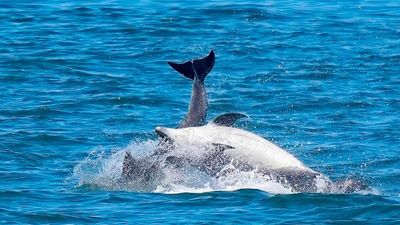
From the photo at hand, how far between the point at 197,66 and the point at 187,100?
7.33m

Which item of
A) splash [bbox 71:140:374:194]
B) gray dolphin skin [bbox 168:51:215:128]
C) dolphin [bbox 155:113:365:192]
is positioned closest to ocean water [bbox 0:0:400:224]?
splash [bbox 71:140:374:194]

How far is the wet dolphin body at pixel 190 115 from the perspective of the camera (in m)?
15.8

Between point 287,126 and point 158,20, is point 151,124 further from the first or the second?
point 158,20

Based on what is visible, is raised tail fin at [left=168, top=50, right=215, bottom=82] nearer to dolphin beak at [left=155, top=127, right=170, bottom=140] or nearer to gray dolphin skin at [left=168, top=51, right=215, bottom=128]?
gray dolphin skin at [left=168, top=51, right=215, bottom=128]

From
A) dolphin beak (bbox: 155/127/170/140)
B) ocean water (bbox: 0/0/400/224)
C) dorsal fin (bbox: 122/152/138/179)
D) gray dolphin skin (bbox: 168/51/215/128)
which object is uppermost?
gray dolphin skin (bbox: 168/51/215/128)

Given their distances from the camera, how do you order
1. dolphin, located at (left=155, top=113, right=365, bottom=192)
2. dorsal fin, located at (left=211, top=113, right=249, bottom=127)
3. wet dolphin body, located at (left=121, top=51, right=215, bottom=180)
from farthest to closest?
wet dolphin body, located at (left=121, top=51, right=215, bottom=180), dorsal fin, located at (left=211, top=113, right=249, bottom=127), dolphin, located at (left=155, top=113, right=365, bottom=192)

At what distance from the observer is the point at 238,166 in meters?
15.6

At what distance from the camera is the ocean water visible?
14.9 metres

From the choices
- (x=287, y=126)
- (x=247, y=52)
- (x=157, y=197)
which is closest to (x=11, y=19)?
(x=247, y=52)

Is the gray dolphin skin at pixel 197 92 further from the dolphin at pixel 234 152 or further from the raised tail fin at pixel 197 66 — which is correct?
the dolphin at pixel 234 152

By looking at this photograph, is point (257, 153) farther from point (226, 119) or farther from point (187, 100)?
point (187, 100)

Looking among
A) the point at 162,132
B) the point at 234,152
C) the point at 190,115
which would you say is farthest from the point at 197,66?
the point at 234,152

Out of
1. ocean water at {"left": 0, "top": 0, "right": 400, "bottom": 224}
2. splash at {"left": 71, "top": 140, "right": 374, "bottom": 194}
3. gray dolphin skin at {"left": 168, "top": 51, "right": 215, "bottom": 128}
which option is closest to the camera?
ocean water at {"left": 0, "top": 0, "right": 400, "bottom": 224}

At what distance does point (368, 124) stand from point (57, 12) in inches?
559
